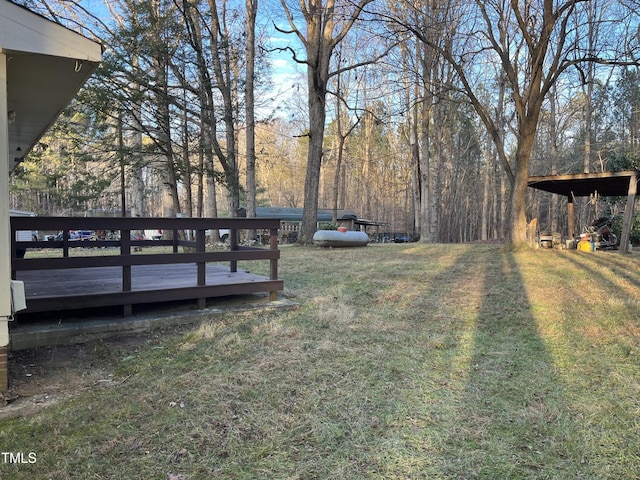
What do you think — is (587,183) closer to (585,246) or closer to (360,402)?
(585,246)

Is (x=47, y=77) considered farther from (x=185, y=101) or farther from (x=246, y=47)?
(x=246, y=47)

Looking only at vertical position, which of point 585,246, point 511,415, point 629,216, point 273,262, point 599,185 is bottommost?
point 511,415

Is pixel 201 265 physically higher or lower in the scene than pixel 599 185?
lower

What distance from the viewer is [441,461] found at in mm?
2164

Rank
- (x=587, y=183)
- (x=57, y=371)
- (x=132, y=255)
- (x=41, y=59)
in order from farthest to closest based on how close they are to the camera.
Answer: (x=587, y=183)
(x=132, y=255)
(x=57, y=371)
(x=41, y=59)

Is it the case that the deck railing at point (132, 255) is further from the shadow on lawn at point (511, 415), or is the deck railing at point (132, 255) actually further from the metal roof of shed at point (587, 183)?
the metal roof of shed at point (587, 183)

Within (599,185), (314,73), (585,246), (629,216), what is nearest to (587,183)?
(599,185)

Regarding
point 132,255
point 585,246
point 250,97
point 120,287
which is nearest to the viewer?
point 132,255

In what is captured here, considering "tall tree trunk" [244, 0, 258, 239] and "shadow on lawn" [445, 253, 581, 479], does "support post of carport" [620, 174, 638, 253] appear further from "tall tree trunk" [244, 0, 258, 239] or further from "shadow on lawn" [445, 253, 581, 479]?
"tall tree trunk" [244, 0, 258, 239]

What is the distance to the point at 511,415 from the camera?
2617mm

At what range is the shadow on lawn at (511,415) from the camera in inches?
83.4

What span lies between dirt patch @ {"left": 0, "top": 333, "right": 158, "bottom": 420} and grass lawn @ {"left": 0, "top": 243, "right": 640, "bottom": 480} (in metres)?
0.07

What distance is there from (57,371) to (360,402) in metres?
2.41

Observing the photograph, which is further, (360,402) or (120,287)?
(120,287)
